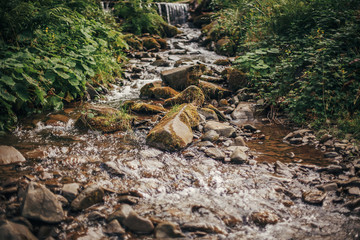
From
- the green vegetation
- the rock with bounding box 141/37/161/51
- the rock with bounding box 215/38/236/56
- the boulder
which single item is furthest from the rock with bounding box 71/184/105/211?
the rock with bounding box 141/37/161/51

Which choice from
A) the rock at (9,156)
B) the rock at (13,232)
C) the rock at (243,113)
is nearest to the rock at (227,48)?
the rock at (243,113)

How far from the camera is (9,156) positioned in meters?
3.04

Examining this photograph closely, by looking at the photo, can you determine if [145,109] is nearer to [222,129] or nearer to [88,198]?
[222,129]

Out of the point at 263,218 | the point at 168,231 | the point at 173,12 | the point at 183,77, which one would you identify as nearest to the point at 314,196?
the point at 263,218

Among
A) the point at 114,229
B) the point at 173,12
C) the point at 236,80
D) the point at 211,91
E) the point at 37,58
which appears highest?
the point at 173,12

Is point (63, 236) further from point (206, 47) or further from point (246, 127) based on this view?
point (206, 47)

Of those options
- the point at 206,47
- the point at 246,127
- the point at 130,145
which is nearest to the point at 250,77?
the point at 246,127

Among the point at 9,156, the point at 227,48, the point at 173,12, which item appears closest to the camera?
the point at 9,156

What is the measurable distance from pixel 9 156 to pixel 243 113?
14.7 ft

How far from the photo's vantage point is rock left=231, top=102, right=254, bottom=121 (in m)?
Result: 5.41

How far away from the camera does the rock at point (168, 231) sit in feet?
7.08

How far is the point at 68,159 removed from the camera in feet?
10.6

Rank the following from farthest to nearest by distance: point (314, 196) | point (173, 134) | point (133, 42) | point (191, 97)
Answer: point (133, 42), point (191, 97), point (173, 134), point (314, 196)

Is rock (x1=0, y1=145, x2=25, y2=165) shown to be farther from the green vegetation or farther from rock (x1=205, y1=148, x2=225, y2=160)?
the green vegetation
